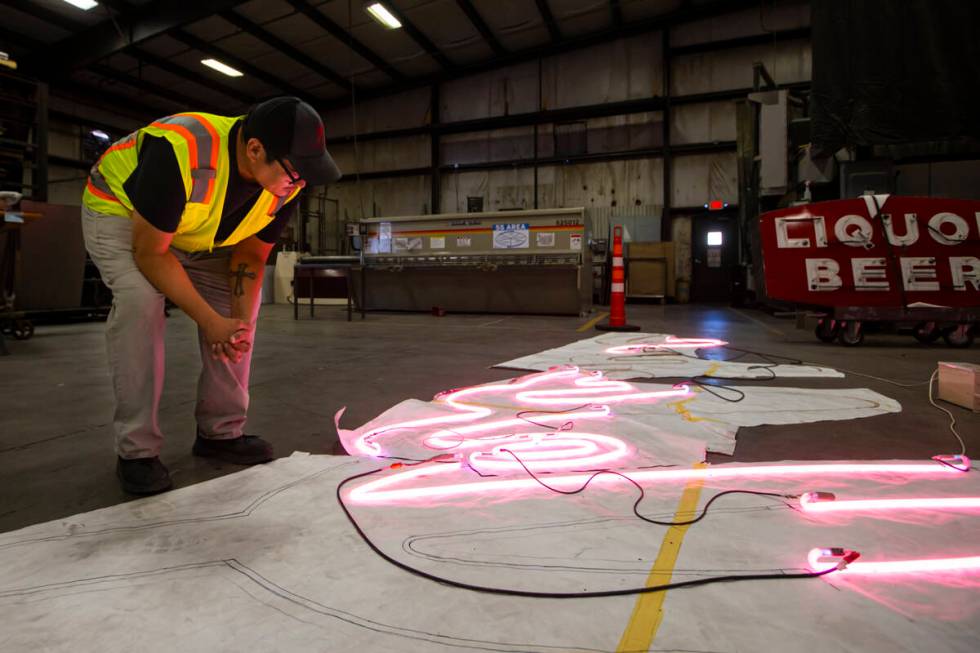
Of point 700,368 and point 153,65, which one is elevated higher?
point 153,65

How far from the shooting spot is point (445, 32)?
10.8 metres

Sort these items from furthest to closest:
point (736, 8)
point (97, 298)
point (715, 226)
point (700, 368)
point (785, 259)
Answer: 1. point (715, 226)
2. point (736, 8)
3. point (97, 298)
4. point (785, 259)
5. point (700, 368)


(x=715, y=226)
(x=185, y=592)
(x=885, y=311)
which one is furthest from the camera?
(x=715, y=226)

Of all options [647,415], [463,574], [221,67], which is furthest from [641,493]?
[221,67]

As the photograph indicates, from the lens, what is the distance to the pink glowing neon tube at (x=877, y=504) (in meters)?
1.19

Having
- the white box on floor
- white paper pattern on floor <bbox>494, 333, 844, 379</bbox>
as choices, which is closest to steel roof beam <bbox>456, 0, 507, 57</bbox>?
white paper pattern on floor <bbox>494, 333, 844, 379</bbox>

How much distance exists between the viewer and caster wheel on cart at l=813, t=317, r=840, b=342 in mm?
4285

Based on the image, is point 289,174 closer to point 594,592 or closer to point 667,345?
point 594,592

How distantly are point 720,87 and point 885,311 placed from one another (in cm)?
882

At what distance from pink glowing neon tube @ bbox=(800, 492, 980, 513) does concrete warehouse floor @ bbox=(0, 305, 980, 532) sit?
14.5 inches

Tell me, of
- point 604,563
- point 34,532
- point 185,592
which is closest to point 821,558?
point 604,563

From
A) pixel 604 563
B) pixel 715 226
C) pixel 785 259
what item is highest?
pixel 715 226

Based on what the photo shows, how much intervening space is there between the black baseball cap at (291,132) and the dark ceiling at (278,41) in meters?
8.53

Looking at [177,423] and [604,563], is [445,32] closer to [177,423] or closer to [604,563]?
[177,423]
